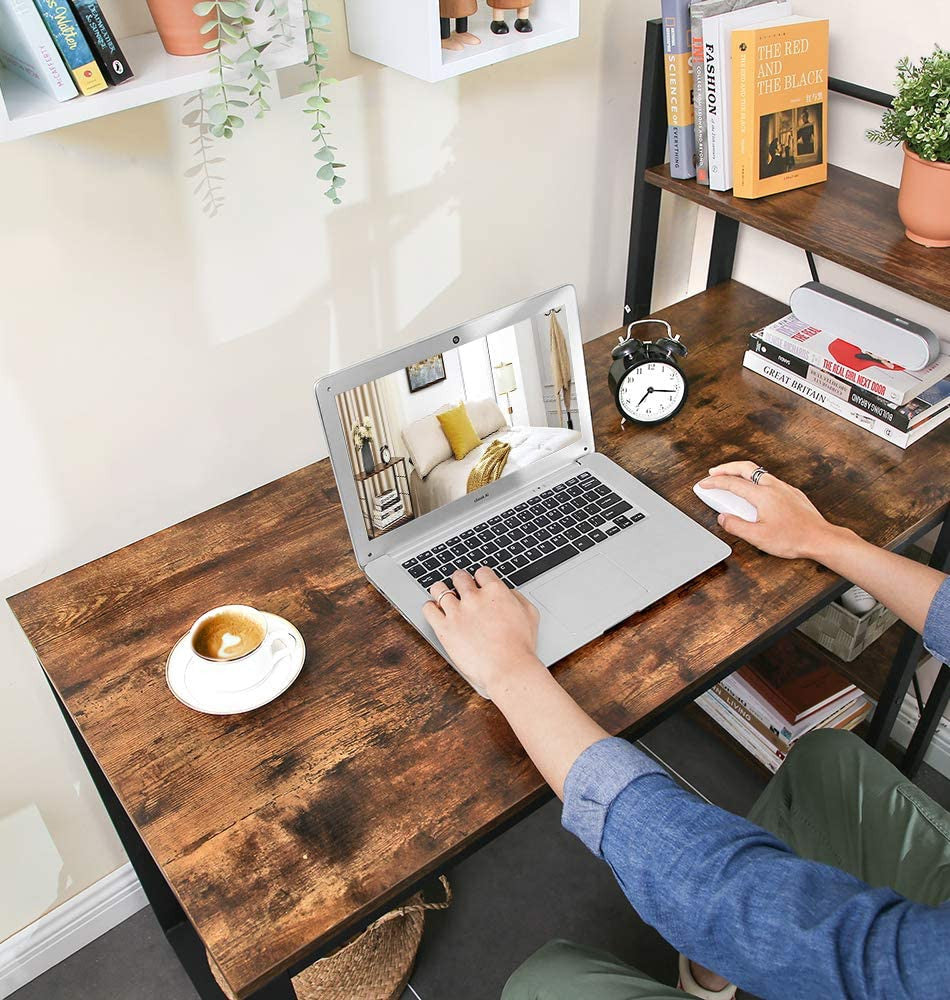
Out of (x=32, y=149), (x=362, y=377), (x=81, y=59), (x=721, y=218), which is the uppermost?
(x=81, y=59)

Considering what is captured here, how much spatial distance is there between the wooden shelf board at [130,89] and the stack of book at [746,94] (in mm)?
632

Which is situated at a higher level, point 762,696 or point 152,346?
point 152,346

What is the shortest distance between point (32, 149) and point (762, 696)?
1.54 meters

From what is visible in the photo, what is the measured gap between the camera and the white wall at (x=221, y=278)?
122 cm

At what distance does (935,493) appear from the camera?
1397mm

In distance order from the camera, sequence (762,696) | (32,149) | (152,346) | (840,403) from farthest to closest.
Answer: (762,696) → (840,403) → (152,346) → (32,149)

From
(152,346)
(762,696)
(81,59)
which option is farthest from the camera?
(762,696)

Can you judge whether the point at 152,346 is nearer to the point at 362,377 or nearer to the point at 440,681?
the point at 362,377

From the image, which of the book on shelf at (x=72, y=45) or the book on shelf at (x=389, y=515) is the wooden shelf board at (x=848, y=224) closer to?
the book on shelf at (x=389, y=515)

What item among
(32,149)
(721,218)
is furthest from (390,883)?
(721,218)

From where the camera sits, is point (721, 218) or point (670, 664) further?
point (721, 218)

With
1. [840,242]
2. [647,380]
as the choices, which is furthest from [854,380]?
[647,380]

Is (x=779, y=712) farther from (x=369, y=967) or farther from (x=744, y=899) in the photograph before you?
(x=744, y=899)

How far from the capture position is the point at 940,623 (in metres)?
1.22
